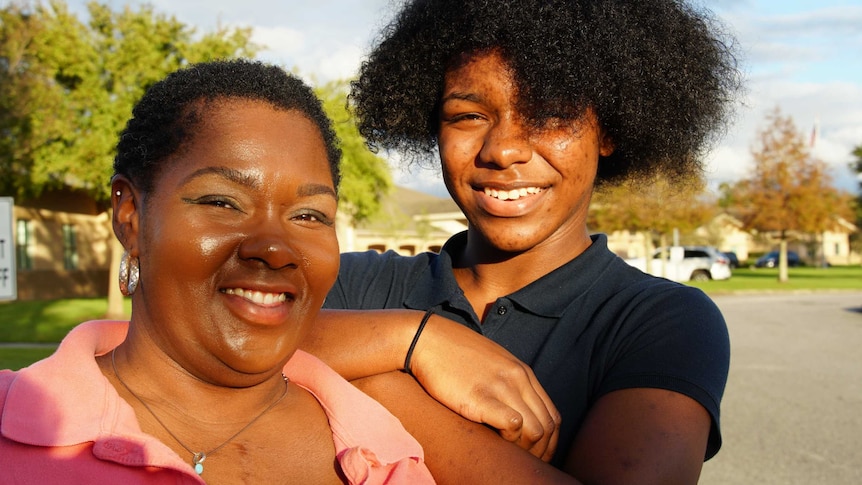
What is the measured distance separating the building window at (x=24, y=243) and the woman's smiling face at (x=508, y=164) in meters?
27.2

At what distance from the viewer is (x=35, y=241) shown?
27453 mm

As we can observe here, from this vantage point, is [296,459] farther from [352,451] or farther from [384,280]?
[384,280]

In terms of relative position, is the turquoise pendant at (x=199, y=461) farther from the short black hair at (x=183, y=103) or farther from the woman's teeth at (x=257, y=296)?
the short black hair at (x=183, y=103)

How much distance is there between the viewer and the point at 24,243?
88.7 ft

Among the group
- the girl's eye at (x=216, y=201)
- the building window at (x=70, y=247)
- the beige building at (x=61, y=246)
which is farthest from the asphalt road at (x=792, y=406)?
the building window at (x=70, y=247)

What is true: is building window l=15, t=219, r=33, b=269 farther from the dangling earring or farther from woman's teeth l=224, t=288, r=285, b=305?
woman's teeth l=224, t=288, r=285, b=305

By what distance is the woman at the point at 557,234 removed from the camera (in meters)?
1.98

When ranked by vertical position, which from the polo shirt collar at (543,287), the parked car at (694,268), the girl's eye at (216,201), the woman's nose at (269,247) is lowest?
the parked car at (694,268)

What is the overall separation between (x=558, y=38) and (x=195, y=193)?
1.42m

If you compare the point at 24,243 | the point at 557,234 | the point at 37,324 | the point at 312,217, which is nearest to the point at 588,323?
the point at 557,234

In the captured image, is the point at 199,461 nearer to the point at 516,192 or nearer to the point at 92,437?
the point at 92,437

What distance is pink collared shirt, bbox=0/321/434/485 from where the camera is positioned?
5.05 feet

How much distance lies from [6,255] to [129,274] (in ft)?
21.0

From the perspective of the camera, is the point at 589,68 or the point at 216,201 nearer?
the point at 216,201
